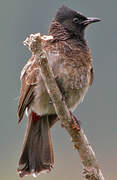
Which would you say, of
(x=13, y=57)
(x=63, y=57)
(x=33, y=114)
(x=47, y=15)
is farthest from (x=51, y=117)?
(x=47, y=15)

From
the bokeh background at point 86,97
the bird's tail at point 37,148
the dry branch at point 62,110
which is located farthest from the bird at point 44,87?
the bokeh background at point 86,97

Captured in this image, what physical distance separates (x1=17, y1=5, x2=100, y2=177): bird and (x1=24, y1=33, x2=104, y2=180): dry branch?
923 millimetres

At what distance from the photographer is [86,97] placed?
31.5 meters

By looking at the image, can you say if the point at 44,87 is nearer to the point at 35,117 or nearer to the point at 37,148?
the point at 35,117

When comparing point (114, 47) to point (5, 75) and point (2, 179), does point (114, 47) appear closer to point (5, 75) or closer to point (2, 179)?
point (5, 75)

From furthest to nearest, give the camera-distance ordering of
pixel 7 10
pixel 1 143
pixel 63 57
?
pixel 7 10 → pixel 1 143 → pixel 63 57

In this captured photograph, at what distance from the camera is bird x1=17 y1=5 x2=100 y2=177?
720cm

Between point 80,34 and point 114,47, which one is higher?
point 114,47

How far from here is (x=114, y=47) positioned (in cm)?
3750

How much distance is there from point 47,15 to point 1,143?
10499 mm

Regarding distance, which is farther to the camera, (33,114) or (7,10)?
(7,10)

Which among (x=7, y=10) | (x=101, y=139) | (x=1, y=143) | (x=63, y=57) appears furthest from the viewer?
(x=7, y=10)

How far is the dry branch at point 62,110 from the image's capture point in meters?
5.95

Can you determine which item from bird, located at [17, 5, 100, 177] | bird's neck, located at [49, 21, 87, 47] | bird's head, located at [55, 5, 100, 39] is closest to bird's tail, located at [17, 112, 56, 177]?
bird, located at [17, 5, 100, 177]
